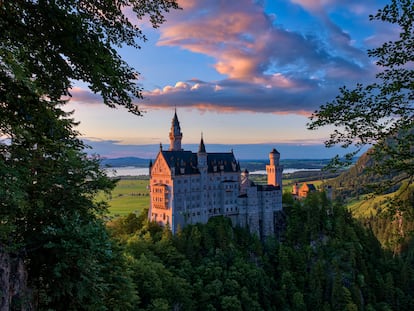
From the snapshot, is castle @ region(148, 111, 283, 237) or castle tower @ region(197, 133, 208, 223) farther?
castle tower @ region(197, 133, 208, 223)

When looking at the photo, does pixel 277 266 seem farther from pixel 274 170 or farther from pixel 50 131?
pixel 50 131

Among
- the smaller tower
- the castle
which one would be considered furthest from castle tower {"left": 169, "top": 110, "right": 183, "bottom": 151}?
the smaller tower

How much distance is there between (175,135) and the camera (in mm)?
80875

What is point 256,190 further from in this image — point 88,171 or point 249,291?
point 88,171

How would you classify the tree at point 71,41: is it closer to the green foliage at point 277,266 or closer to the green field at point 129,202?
the green foliage at point 277,266

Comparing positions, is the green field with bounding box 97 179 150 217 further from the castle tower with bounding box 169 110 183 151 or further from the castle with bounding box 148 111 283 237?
the castle with bounding box 148 111 283 237

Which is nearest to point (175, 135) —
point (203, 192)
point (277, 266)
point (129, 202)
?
point (203, 192)

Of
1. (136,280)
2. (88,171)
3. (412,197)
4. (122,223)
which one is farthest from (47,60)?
(122,223)

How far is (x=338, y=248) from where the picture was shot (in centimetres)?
7638

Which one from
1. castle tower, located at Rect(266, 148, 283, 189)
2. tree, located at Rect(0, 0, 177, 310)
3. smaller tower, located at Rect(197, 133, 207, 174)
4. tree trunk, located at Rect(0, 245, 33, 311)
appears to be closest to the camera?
tree, located at Rect(0, 0, 177, 310)

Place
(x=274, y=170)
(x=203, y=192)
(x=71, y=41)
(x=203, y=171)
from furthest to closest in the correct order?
(x=274, y=170) → (x=203, y=171) → (x=203, y=192) → (x=71, y=41)

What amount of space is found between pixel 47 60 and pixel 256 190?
2719 inches

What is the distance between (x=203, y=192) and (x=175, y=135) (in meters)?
15.2

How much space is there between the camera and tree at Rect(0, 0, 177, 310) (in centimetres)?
1095
